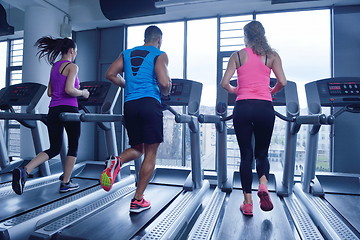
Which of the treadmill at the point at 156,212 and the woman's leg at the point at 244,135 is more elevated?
the woman's leg at the point at 244,135

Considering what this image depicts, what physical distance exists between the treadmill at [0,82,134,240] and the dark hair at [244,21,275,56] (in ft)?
5.37

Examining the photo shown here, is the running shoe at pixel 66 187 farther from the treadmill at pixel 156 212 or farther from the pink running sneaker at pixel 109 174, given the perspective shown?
the pink running sneaker at pixel 109 174

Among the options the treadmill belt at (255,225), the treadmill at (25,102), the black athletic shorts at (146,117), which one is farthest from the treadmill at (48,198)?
the treadmill belt at (255,225)

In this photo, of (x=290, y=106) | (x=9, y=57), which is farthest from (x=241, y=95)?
(x=9, y=57)

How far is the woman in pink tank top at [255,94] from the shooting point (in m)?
1.99

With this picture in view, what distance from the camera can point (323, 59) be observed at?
3.96 m

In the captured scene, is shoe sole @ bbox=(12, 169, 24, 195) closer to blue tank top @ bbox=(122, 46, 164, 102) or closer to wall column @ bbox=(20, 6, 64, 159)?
blue tank top @ bbox=(122, 46, 164, 102)

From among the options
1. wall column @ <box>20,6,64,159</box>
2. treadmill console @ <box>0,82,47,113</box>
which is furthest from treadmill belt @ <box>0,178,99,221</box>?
wall column @ <box>20,6,64,159</box>

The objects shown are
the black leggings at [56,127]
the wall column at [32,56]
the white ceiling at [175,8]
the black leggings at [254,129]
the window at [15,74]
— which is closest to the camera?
the black leggings at [254,129]

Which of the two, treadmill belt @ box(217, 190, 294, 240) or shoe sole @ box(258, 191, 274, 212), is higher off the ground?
shoe sole @ box(258, 191, 274, 212)

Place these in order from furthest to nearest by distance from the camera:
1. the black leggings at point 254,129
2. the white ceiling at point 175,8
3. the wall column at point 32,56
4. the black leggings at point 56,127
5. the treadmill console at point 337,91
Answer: the wall column at point 32,56, the white ceiling at point 175,8, the black leggings at point 56,127, the treadmill console at point 337,91, the black leggings at point 254,129

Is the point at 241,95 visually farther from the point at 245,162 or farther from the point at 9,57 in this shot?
the point at 9,57

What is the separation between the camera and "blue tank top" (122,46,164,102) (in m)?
2.01

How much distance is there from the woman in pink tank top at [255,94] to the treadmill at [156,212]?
1.65 ft
